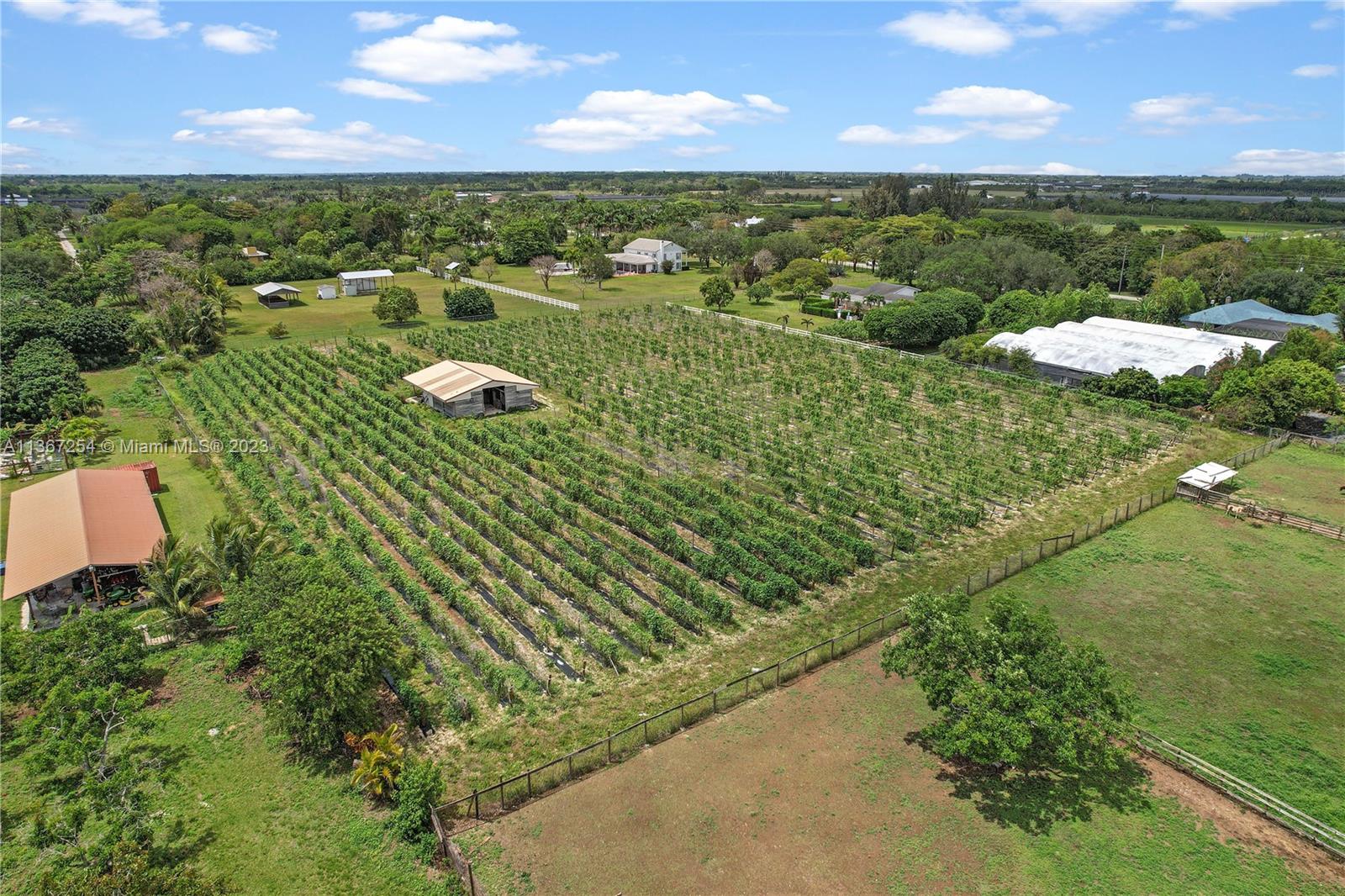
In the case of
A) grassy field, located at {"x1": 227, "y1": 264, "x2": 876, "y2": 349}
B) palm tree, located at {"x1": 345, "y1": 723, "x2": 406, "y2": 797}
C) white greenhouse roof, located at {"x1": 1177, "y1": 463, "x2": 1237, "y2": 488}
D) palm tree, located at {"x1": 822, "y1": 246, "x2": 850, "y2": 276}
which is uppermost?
palm tree, located at {"x1": 822, "y1": 246, "x2": 850, "y2": 276}

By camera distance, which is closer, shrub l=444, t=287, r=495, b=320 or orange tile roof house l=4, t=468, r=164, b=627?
orange tile roof house l=4, t=468, r=164, b=627

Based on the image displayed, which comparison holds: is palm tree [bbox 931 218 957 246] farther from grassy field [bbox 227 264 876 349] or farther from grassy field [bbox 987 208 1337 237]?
grassy field [bbox 987 208 1337 237]

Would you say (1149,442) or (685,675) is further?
(1149,442)

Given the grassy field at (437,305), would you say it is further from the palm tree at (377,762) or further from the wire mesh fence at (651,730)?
the wire mesh fence at (651,730)

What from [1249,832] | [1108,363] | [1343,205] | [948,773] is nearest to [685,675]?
[948,773]

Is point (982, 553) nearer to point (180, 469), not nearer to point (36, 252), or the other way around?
point (180, 469)

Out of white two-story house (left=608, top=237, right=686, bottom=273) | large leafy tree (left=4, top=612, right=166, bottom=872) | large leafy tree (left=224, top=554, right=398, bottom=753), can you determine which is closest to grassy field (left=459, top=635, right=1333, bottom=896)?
large leafy tree (left=224, top=554, right=398, bottom=753)

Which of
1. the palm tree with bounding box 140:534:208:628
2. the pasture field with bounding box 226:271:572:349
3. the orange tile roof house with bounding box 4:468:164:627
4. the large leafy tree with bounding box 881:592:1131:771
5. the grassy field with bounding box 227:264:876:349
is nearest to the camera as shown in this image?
the large leafy tree with bounding box 881:592:1131:771
